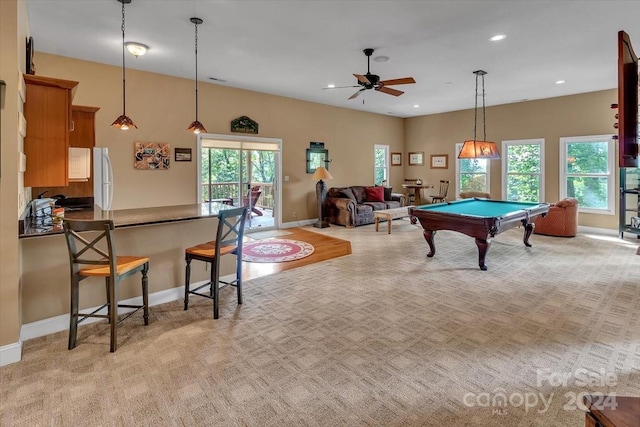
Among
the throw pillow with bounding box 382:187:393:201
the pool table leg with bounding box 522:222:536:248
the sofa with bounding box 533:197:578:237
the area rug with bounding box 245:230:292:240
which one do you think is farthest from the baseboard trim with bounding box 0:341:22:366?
the throw pillow with bounding box 382:187:393:201

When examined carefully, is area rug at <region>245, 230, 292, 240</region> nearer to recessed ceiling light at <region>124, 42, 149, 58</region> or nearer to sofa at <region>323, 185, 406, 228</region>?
sofa at <region>323, 185, 406, 228</region>

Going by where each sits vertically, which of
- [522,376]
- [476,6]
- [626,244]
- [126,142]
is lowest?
[522,376]

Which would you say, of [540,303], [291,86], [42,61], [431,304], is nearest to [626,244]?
[540,303]

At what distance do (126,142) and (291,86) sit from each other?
323 cm

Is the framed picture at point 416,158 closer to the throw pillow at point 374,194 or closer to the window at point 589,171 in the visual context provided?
the throw pillow at point 374,194

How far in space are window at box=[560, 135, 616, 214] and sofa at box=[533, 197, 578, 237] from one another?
1.01 metres

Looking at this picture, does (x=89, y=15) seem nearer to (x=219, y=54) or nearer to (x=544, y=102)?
(x=219, y=54)

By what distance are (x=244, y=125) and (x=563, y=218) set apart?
680cm

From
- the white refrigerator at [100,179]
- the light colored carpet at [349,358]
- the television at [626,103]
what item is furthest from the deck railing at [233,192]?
the television at [626,103]

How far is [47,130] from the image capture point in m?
2.84

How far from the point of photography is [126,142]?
5.66 metres

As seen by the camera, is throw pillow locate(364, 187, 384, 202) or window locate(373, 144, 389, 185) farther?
window locate(373, 144, 389, 185)

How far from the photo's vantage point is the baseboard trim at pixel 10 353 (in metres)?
2.46

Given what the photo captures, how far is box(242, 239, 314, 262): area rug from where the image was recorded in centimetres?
540
